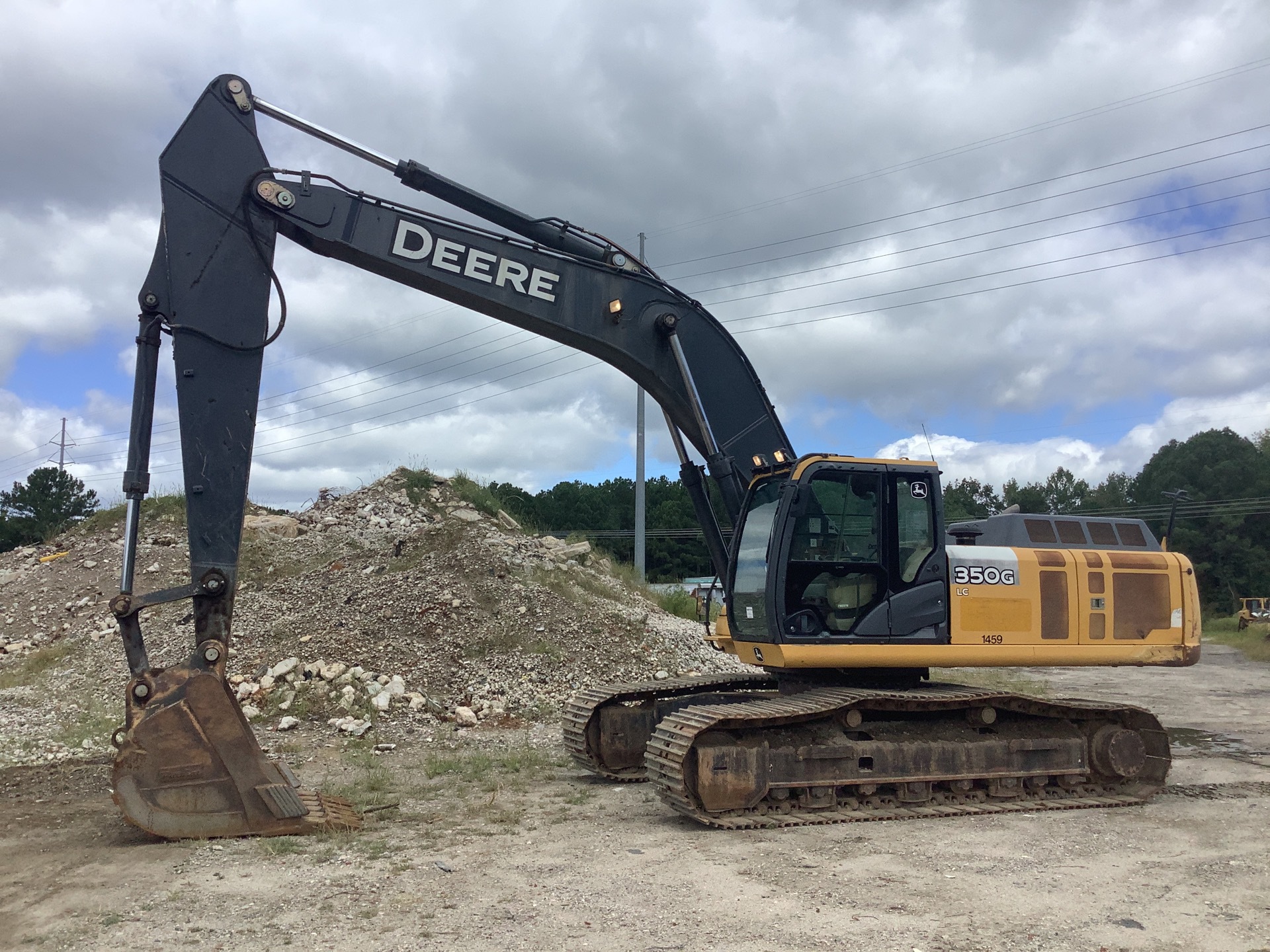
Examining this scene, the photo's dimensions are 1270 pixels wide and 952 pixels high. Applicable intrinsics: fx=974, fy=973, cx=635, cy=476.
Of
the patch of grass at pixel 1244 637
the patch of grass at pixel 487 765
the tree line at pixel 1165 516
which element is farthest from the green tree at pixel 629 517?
the patch of grass at pixel 487 765

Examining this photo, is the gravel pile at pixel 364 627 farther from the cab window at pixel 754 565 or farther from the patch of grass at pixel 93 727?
the cab window at pixel 754 565

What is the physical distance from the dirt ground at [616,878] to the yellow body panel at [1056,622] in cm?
123

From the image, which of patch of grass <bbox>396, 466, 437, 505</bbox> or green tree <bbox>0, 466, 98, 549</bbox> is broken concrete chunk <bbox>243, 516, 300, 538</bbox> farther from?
green tree <bbox>0, 466, 98, 549</bbox>

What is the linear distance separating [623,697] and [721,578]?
59.0 inches

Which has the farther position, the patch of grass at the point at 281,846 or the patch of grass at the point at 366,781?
the patch of grass at the point at 366,781

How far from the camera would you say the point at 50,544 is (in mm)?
20188

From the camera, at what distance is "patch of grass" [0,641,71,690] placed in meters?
13.2

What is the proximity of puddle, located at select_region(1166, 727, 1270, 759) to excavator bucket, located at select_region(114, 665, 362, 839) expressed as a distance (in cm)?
856

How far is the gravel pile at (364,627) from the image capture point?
11.3 meters

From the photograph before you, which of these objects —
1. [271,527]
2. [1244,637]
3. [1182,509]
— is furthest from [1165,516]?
[271,527]

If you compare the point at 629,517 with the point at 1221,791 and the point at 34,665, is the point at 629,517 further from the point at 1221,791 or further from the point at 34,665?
the point at 1221,791

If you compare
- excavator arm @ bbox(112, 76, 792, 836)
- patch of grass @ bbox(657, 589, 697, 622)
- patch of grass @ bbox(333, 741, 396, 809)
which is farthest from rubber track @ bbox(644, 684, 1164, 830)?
patch of grass @ bbox(657, 589, 697, 622)

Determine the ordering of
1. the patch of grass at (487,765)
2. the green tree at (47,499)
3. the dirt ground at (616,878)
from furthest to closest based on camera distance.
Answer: the green tree at (47,499)
the patch of grass at (487,765)
the dirt ground at (616,878)

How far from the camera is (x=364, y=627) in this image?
13094 mm
